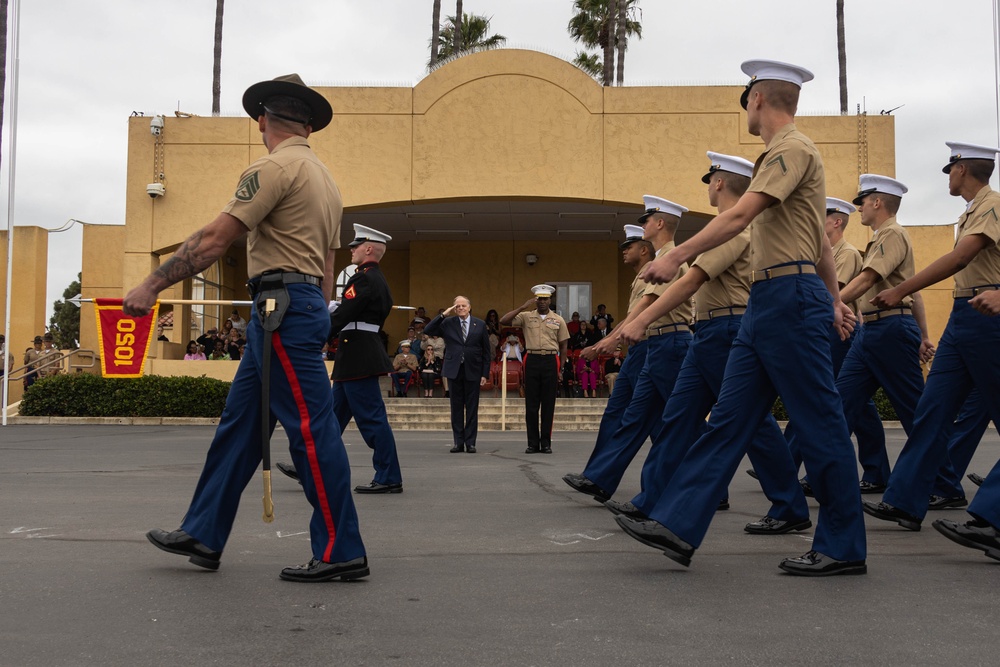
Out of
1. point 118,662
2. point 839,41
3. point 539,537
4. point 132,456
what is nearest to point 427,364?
point 132,456

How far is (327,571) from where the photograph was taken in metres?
4.38

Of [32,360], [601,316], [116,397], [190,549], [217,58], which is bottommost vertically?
[190,549]

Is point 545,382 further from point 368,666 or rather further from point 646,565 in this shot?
point 368,666

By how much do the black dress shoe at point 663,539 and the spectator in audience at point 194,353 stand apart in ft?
63.7

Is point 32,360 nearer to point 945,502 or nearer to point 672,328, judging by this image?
point 672,328

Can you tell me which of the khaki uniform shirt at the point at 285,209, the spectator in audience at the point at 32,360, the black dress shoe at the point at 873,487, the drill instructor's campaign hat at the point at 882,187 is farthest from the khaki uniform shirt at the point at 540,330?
the spectator in audience at the point at 32,360

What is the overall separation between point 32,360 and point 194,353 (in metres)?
4.03

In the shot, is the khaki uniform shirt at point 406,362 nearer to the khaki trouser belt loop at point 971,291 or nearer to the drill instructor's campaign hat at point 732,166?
the drill instructor's campaign hat at point 732,166

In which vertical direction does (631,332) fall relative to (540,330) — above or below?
below

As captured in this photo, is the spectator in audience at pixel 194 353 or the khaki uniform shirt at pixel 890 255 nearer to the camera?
the khaki uniform shirt at pixel 890 255

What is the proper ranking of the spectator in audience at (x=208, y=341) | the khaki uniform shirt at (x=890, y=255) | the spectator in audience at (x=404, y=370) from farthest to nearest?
1. the spectator in audience at (x=208, y=341)
2. the spectator in audience at (x=404, y=370)
3. the khaki uniform shirt at (x=890, y=255)

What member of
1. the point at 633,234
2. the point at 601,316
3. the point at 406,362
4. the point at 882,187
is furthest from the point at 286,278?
the point at 601,316

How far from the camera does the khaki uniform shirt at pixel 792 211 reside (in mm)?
4617

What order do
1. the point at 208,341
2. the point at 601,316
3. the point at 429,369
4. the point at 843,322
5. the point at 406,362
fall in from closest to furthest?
1. the point at 843,322
2. the point at 429,369
3. the point at 406,362
4. the point at 208,341
5. the point at 601,316
